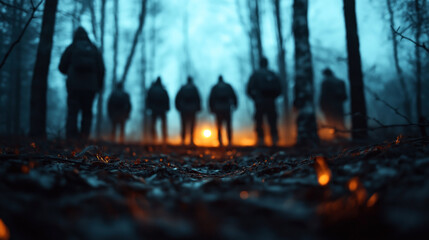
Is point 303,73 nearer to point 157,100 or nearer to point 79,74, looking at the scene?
point 79,74

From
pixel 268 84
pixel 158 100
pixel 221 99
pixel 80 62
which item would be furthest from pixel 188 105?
pixel 80 62

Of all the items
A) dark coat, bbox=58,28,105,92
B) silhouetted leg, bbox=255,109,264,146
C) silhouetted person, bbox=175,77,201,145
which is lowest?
silhouetted leg, bbox=255,109,264,146

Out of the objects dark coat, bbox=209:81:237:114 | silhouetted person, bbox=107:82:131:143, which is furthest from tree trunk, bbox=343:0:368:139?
silhouetted person, bbox=107:82:131:143

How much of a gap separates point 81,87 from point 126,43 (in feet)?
52.5

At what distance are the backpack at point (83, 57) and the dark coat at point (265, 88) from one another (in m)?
4.56

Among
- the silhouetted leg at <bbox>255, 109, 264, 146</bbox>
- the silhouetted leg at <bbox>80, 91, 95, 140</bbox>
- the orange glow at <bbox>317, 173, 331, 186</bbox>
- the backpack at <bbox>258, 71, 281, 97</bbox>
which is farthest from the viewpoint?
the silhouetted leg at <bbox>255, 109, 264, 146</bbox>

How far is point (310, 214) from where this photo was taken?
39.2 inches

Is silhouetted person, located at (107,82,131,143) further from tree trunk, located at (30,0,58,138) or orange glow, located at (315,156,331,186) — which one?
orange glow, located at (315,156,331,186)

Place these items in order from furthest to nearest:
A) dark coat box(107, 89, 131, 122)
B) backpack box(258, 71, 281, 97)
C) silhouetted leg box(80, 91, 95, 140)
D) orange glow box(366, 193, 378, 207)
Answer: dark coat box(107, 89, 131, 122), backpack box(258, 71, 281, 97), silhouetted leg box(80, 91, 95, 140), orange glow box(366, 193, 378, 207)

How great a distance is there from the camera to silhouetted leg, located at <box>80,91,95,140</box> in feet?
20.4

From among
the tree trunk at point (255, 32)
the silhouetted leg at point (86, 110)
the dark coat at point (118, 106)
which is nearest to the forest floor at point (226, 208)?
the silhouetted leg at point (86, 110)

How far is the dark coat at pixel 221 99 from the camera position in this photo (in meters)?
8.43

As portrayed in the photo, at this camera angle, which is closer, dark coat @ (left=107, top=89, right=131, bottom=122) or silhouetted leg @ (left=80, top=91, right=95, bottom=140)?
silhouetted leg @ (left=80, top=91, right=95, bottom=140)

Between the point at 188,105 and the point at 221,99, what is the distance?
4.24 feet
